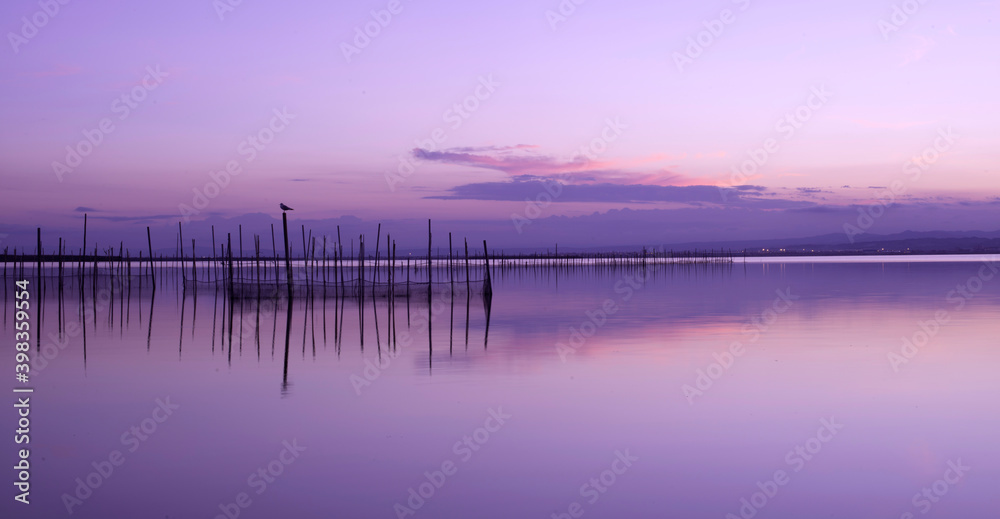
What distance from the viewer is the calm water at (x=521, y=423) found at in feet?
21.2

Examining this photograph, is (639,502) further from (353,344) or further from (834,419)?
(353,344)

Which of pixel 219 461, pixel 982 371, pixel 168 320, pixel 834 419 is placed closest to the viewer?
pixel 219 461

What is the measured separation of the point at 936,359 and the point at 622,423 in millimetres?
7044

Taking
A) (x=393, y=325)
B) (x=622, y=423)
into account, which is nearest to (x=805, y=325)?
(x=393, y=325)

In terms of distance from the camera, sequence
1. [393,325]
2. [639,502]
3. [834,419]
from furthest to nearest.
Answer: [393,325] → [834,419] → [639,502]

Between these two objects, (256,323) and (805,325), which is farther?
(256,323)

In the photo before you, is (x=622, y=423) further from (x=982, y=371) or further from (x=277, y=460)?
(x=982, y=371)

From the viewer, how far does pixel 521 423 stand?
891 centimetres

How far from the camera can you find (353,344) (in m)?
16.1

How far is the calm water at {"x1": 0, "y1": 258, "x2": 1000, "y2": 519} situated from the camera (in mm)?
6453

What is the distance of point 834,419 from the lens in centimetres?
892

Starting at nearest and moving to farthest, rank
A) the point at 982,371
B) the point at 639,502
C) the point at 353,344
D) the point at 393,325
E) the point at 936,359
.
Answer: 1. the point at 639,502
2. the point at 982,371
3. the point at 936,359
4. the point at 353,344
5. the point at 393,325

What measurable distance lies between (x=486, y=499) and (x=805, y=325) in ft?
45.7

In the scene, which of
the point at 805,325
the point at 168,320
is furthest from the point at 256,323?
the point at 805,325
